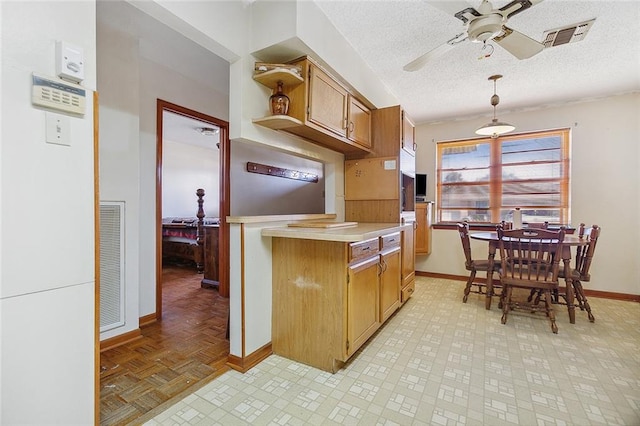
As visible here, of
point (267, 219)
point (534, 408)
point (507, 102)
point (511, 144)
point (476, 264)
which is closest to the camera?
point (534, 408)

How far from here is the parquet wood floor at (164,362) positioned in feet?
5.24

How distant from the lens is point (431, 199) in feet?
15.5

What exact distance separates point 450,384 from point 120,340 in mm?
2448

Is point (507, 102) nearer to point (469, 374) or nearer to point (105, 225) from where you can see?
point (469, 374)

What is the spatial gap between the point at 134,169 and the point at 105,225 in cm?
51

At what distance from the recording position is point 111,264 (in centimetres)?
224

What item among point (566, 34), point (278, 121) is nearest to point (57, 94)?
point (278, 121)

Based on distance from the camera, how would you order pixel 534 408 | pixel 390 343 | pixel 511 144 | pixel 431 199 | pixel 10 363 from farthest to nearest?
pixel 431 199, pixel 511 144, pixel 390 343, pixel 534 408, pixel 10 363

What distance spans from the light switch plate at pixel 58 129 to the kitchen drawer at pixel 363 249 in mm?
1535

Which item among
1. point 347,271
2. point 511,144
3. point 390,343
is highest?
point 511,144

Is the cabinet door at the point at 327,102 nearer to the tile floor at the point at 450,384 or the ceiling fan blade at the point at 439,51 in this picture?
the ceiling fan blade at the point at 439,51

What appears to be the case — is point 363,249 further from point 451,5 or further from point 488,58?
point 488,58

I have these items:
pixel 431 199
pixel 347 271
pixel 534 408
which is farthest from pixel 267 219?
pixel 431 199

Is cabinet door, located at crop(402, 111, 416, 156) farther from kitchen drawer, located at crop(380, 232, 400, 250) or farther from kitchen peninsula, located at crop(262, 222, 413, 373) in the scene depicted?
kitchen peninsula, located at crop(262, 222, 413, 373)
